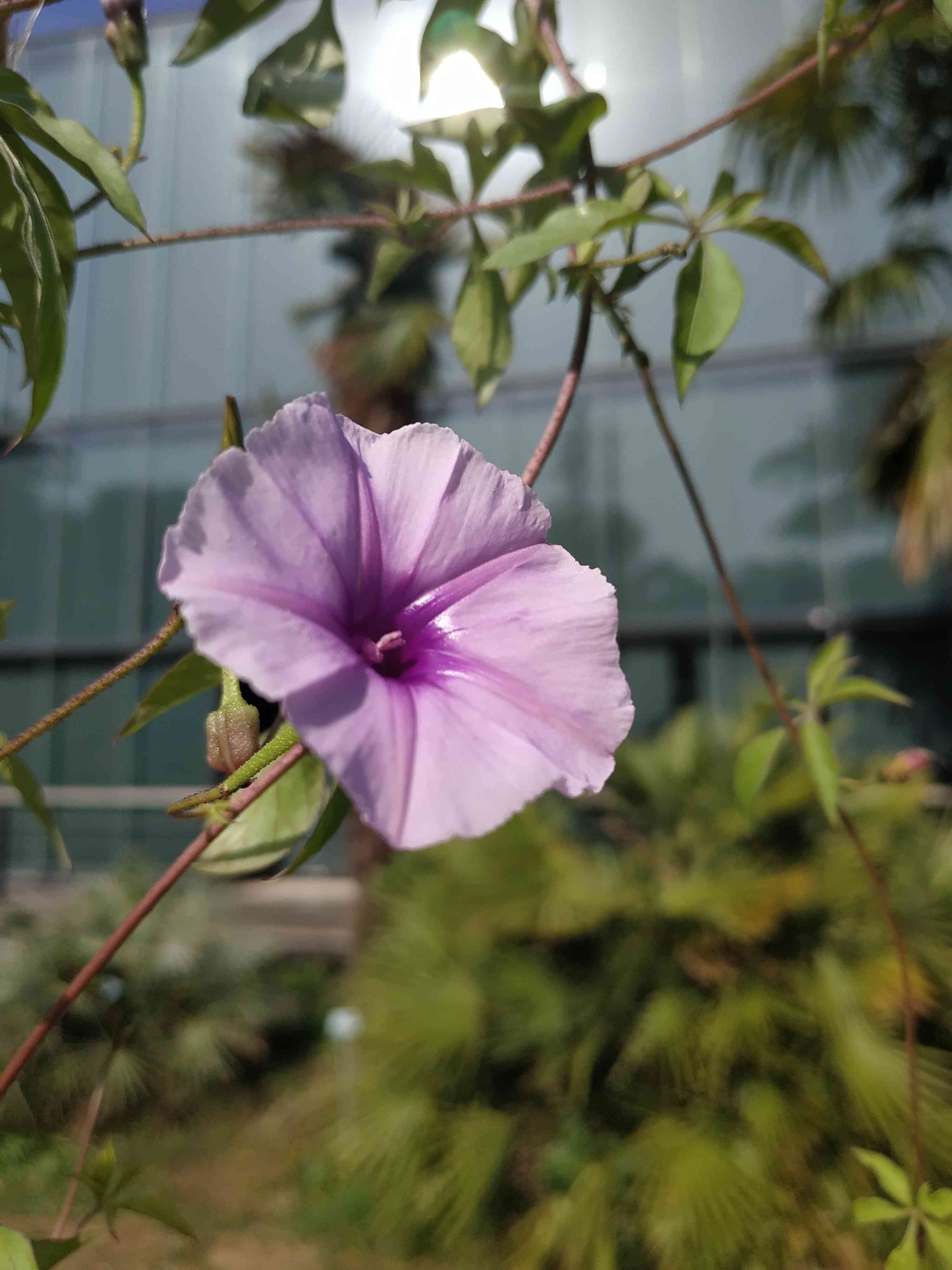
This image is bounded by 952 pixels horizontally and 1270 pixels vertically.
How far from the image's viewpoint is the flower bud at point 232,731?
30 centimetres

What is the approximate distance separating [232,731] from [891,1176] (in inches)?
15.8

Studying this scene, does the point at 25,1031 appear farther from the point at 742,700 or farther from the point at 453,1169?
the point at 742,700

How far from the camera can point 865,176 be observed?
17.2 feet

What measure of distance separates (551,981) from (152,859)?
13.2 feet

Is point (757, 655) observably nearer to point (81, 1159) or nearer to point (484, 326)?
point (484, 326)

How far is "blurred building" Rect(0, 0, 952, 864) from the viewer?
5.35 m

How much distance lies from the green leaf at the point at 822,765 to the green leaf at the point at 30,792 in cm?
36

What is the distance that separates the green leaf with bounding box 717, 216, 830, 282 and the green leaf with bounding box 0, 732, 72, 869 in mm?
387

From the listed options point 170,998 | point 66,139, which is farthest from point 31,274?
point 170,998

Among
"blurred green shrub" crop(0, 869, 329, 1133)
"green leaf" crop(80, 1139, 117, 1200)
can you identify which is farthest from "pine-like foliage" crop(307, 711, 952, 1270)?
"green leaf" crop(80, 1139, 117, 1200)

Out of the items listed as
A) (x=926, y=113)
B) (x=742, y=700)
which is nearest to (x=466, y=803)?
(x=742, y=700)

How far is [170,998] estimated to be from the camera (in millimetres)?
3836

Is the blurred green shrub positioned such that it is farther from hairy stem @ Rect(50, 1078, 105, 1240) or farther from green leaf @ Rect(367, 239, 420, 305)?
green leaf @ Rect(367, 239, 420, 305)

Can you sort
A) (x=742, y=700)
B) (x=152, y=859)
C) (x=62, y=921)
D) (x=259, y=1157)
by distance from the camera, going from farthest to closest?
(x=152, y=859) < (x=62, y=921) < (x=259, y=1157) < (x=742, y=700)
